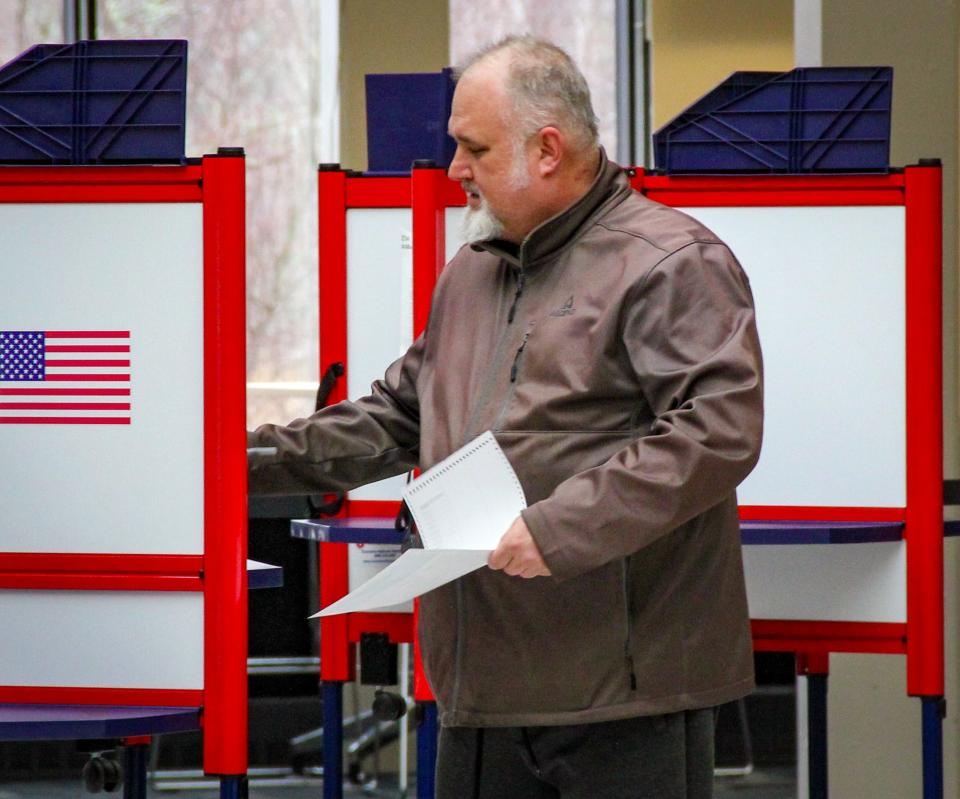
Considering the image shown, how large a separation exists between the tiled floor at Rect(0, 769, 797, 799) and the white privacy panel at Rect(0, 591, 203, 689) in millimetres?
2771

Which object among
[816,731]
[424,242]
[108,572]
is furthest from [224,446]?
[816,731]

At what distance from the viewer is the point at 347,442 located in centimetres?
221

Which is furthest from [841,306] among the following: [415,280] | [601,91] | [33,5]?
[33,5]

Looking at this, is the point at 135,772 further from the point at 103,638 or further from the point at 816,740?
the point at 816,740

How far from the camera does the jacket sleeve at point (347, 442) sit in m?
2.21

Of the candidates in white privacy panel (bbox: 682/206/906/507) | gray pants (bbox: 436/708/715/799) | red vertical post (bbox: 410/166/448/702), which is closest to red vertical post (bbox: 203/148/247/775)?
gray pants (bbox: 436/708/715/799)

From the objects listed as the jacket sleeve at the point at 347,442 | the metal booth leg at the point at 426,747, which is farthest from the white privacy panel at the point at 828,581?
the jacket sleeve at the point at 347,442

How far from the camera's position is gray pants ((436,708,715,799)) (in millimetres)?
1870

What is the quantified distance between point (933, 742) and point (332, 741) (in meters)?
1.36

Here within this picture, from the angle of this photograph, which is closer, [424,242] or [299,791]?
[424,242]

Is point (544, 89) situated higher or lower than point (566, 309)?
higher

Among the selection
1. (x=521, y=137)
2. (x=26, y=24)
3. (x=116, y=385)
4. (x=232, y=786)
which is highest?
(x=26, y=24)

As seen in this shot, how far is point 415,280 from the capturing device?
9.91 feet

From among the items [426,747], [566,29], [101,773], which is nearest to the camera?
[101,773]
